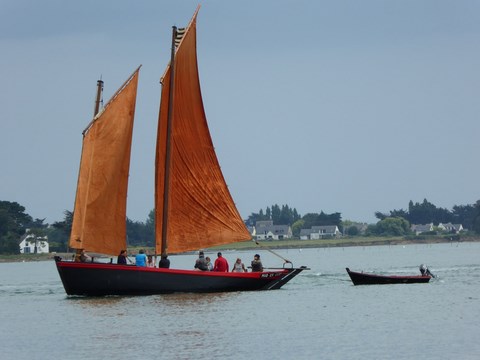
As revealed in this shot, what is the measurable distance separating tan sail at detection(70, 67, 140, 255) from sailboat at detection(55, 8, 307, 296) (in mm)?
53

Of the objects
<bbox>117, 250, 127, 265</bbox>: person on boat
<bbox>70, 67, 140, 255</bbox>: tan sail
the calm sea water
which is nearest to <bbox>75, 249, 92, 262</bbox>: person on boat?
<bbox>70, 67, 140, 255</bbox>: tan sail

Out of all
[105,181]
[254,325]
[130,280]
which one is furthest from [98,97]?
[254,325]

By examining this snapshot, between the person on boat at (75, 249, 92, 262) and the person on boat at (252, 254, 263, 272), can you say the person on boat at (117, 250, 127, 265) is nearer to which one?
the person on boat at (75, 249, 92, 262)

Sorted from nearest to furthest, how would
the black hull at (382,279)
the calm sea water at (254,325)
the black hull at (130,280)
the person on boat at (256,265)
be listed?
the calm sea water at (254,325)
the black hull at (130,280)
the person on boat at (256,265)
the black hull at (382,279)

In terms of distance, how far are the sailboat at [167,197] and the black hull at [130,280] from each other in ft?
0.17

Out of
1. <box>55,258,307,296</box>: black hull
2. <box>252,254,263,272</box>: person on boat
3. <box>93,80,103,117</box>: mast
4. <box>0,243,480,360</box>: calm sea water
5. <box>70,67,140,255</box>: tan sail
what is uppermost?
<box>93,80,103,117</box>: mast

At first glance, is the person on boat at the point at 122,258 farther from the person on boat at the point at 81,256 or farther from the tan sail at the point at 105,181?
the person on boat at the point at 81,256

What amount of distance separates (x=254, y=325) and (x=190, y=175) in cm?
1703

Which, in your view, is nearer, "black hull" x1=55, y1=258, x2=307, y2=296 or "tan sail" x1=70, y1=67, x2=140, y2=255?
"black hull" x1=55, y1=258, x2=307, y2=296

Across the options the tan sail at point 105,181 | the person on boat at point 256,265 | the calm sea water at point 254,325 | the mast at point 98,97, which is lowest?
the calm sea water at point 254,325

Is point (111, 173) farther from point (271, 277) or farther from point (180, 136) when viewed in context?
point (271, 277)

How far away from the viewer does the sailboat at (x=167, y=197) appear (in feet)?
206

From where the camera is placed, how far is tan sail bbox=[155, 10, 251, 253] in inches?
2574

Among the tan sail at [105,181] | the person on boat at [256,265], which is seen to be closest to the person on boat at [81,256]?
the tan sail at [105,181]
